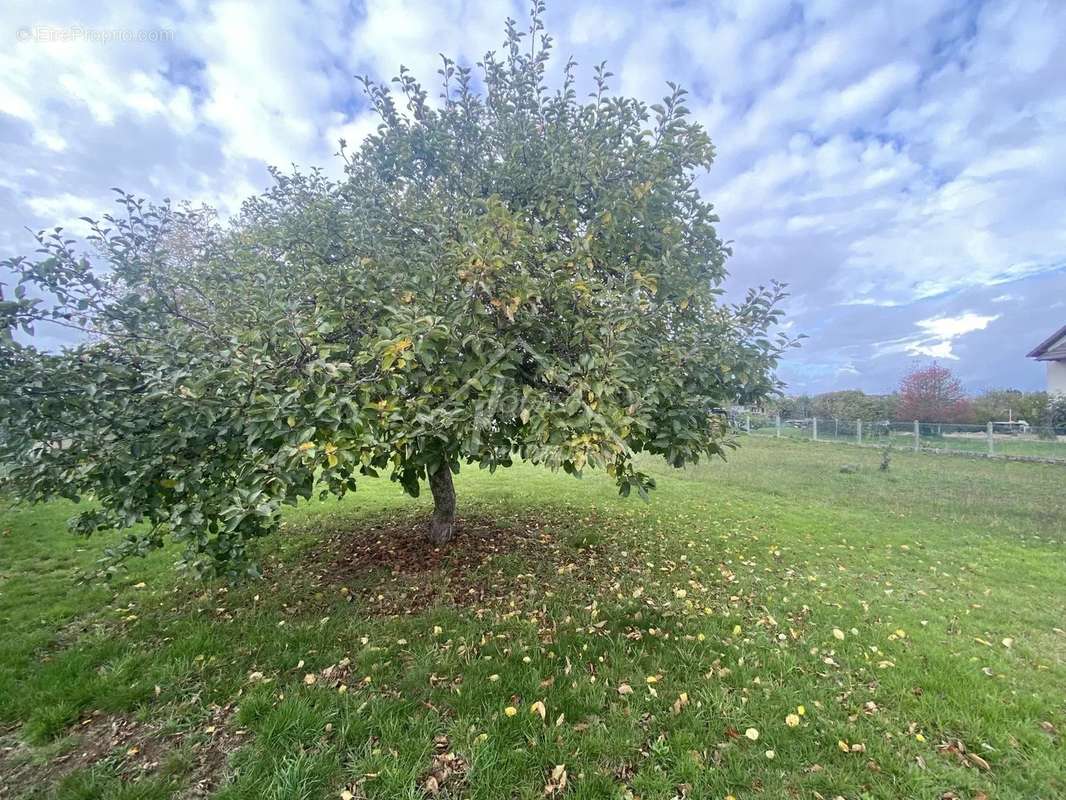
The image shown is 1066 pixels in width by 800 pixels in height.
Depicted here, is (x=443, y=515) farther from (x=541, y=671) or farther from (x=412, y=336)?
(x=412, y=336)

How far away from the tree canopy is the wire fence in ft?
25.2

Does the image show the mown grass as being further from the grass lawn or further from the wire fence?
the grass lawn

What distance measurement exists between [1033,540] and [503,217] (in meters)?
8.53

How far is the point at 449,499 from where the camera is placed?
5.74 m

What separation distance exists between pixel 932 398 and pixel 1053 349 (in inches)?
191

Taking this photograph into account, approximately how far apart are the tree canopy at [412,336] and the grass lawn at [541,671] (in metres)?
0.97

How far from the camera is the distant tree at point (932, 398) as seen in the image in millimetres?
22766

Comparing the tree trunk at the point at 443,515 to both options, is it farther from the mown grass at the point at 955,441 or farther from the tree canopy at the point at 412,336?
the mown grass at the point at 955,441

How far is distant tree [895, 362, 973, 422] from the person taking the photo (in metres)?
22.8

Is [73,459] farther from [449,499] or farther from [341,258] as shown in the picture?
[449,499]

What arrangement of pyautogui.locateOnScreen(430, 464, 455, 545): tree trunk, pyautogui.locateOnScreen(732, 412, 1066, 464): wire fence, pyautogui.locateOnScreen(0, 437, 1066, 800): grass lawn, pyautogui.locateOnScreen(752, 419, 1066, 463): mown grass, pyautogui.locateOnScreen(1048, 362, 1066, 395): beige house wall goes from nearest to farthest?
pyautogui.locateOnScreen(0, 437, 1066, 800): grass lawn
pyautogui.locateOnScreen(430, 464, 455, 545): tree trunk
pyautogui.locateOnScreen(752, 419, 1066, 463): mown grass
pyautogui.locateOnScreen(732, 412, 1066, 464): wire fence
pyautogui.locateOnScreen(1048, 362, 1066, 395): beige house wall

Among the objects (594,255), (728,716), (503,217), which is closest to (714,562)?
(728,716)

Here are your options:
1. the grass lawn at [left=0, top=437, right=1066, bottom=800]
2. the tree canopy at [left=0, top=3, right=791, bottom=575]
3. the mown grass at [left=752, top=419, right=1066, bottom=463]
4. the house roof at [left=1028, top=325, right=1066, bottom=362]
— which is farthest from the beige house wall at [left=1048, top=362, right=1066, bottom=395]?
the tree canopy at [left=0, top=3, right=791, bottom=575]

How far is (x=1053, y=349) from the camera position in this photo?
22.0m
